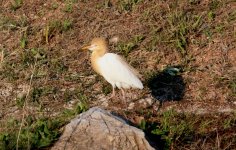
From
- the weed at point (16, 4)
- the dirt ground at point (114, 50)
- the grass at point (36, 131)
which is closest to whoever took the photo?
the grass at point (36, 131)

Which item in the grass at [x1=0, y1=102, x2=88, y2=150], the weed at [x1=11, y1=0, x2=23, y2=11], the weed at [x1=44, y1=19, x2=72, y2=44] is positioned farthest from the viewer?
the weed at [x1=11, y1=0, x2=23, y2=11]

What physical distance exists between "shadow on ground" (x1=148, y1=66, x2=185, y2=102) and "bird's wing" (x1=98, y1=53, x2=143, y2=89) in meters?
0.80

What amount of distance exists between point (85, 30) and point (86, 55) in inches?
24.5

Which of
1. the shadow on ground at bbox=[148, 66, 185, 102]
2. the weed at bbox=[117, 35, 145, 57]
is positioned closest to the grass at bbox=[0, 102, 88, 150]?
the shadow on ground at bbox=[148, 66, 185, 102]

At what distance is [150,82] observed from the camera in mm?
7324

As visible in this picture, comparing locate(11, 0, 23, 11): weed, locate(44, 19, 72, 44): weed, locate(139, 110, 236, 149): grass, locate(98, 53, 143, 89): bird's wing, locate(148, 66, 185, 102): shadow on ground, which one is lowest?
locate(139, 110, 236, 149): grass

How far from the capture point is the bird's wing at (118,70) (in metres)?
6.24

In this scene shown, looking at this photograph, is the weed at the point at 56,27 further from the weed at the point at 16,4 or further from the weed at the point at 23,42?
the weed at the point at 16,4

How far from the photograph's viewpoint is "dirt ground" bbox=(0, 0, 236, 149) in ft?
22.8

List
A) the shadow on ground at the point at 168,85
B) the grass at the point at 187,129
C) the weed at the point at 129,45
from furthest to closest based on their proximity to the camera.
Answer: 1. the weed at the point at 129,45
2. the shadow on ground at the point at 168,85
3. the grass at the point at 187,129

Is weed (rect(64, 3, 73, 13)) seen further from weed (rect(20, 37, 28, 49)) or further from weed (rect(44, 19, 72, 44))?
weed (rect(20, 37, 28, 49))

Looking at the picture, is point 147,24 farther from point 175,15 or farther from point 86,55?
point 86,55

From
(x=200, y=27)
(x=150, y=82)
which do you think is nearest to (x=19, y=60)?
(x=150, y=82)

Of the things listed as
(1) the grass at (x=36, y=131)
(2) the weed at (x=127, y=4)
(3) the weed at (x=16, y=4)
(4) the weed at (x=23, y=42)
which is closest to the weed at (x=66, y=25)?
(4) the weed at (x=23, y=42)
